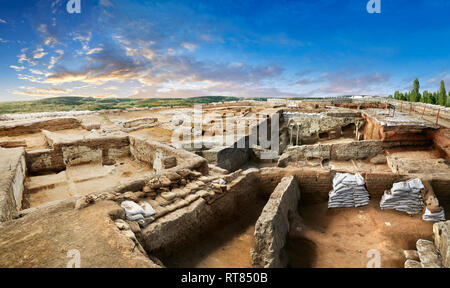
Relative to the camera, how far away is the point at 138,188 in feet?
14.7

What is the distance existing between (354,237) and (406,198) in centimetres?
165

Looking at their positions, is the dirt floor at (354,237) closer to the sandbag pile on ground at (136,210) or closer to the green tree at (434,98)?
the sandbag pile on ground at (136,210)

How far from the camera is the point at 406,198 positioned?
5.02 metres

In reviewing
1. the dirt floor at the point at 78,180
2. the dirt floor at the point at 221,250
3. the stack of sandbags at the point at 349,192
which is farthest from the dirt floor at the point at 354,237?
the dirt floor at the point at 78,180

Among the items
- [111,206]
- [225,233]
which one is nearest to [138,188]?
[111,206]

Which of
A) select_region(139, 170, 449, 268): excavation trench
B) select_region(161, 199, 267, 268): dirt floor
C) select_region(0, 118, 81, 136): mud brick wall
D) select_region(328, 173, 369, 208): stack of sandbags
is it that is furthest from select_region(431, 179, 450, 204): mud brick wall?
select_region(0, 118, 81, 136): mud brick wall

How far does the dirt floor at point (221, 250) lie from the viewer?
3.75 m

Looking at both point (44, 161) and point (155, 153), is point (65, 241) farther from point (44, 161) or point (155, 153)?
point (44, 161)

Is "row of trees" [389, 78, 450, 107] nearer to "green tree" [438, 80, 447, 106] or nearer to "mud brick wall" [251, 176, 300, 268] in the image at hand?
"green tree" [438, 80, 447, 106]

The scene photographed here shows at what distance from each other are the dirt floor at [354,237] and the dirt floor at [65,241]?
9.54 ft

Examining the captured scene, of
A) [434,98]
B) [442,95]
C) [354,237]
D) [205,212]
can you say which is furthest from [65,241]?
[434,98]

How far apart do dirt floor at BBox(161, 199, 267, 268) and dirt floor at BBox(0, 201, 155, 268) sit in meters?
1.18

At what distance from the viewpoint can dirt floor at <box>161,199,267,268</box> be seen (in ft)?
12.3
